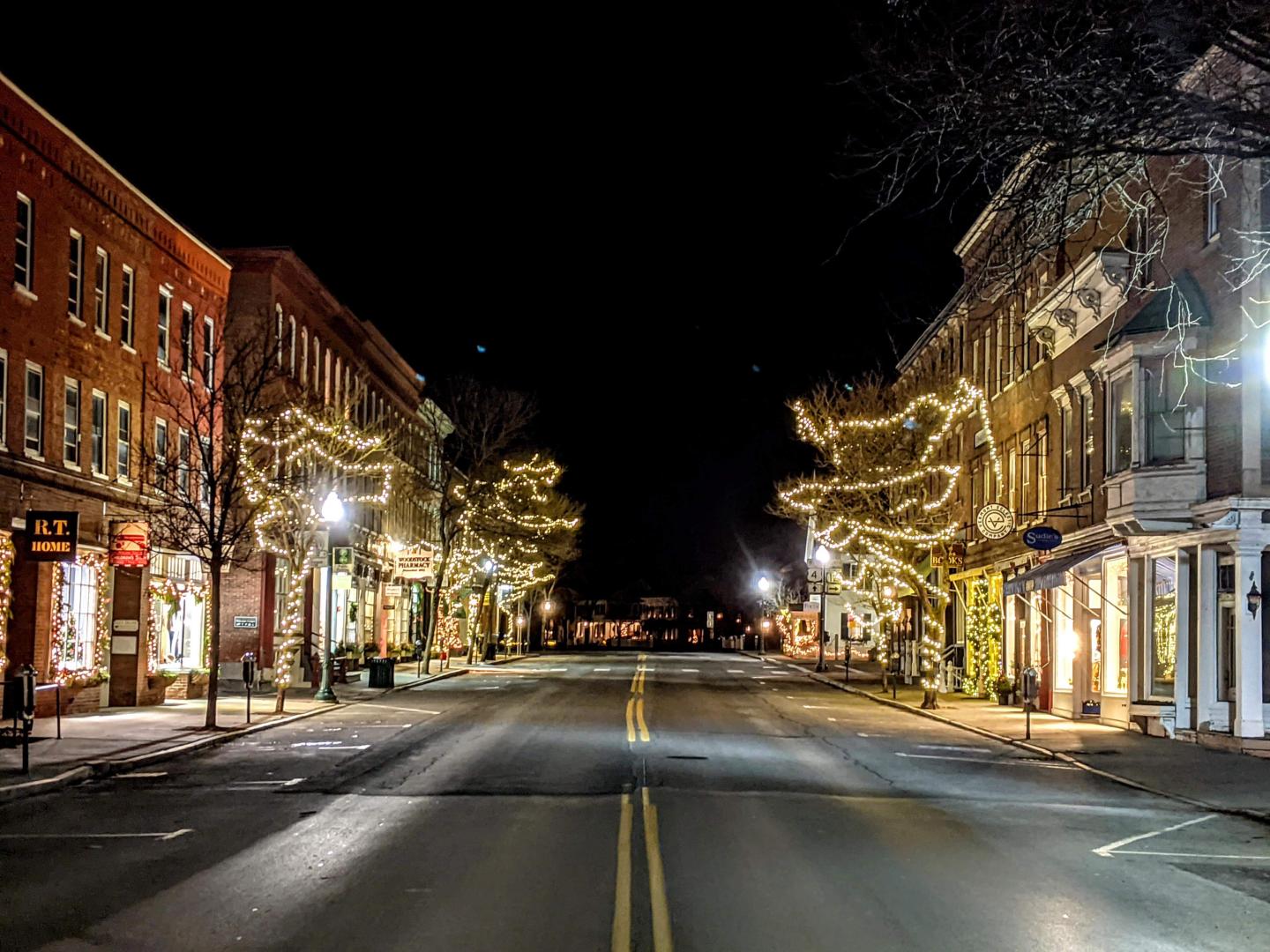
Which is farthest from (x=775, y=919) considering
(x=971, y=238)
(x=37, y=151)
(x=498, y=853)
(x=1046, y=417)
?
(x=971, y=238)

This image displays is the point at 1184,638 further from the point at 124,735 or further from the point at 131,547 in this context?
the point at 131,547

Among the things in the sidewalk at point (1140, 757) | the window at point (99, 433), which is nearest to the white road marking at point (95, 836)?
the sidewalk at point (1140, 757)

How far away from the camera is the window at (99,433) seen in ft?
96.4

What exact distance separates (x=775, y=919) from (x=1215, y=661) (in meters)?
17.2

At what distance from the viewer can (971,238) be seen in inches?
Answer: 1539

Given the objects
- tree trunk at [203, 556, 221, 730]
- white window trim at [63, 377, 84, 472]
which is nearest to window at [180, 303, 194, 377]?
white window trim at [63, 377, 84, 472]

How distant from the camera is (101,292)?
29812 mm

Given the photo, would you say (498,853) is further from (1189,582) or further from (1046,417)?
(1046,417)

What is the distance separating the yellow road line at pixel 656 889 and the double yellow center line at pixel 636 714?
33.2 ft

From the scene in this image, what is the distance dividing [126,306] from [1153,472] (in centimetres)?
2237

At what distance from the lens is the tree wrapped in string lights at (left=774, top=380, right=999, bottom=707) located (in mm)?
37969

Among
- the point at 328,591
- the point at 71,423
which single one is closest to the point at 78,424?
the point at 71,423

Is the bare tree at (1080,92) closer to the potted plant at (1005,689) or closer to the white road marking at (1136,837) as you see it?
the white road marking at (1136,837)

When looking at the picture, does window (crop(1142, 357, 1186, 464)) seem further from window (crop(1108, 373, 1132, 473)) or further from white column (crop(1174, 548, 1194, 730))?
white column (crop(1174, 548, 1194, 730))
